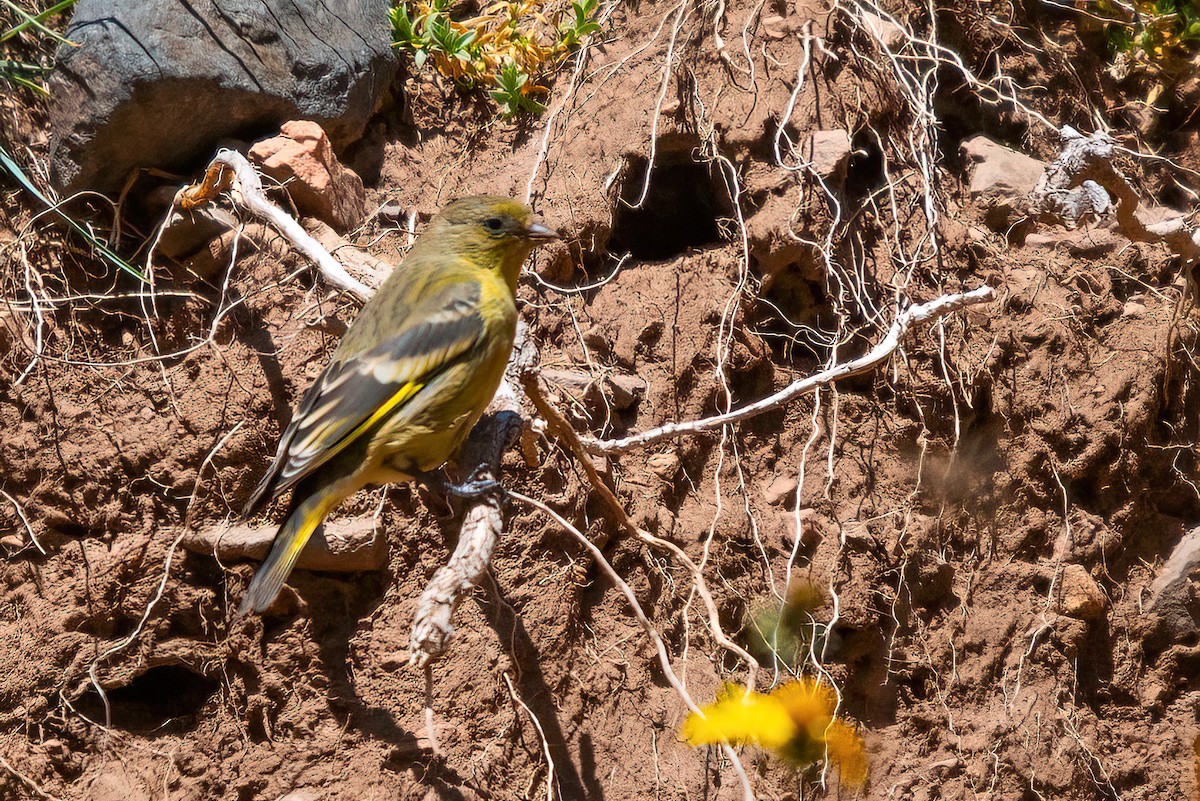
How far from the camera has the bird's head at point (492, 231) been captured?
3705mm

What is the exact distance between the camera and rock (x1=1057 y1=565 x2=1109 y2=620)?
179 inches

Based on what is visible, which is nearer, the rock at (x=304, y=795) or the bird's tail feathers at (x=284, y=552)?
the bird's tail feathers at (x=284, y=552)

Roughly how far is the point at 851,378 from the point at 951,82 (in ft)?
6.01

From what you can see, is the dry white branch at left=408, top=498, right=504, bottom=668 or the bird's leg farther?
the bird's leg

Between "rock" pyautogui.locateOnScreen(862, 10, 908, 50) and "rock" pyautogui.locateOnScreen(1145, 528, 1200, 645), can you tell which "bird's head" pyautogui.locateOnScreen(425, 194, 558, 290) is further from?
"rock" pyautogui.locateOnScreen(1145, 528, 1200, 645)

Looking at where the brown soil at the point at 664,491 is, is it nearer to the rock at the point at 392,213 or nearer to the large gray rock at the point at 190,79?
the rock at the point at 392,213

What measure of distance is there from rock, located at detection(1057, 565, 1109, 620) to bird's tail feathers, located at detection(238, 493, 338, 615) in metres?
3.19

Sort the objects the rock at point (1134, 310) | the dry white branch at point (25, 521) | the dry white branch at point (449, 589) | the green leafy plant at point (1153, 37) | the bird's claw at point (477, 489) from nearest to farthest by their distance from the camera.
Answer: the dry white branch at point (449, 589), the bird's claw at point (477, 489), the dry white branch at point (25, 521), the rock at point (1134, 310), the green leafy plant at point (1153, 37)

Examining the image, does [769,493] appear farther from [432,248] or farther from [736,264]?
[432,248]

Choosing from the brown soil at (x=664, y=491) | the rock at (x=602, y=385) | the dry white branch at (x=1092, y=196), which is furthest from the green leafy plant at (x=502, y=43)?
the dry white branch at (x=1092, y=196)

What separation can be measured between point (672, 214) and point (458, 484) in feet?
6.84

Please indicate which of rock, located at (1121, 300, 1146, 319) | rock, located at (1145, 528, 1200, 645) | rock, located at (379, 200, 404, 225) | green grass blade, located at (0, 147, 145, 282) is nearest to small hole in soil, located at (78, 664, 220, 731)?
green grass blade, located at (0, 147, 145, 282)

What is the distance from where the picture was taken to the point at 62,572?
3.98 metres

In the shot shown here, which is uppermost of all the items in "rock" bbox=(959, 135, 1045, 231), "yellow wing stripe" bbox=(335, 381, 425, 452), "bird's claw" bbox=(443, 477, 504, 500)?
"yellow wing stripe" bbox=(335, 381, 425, 452)
